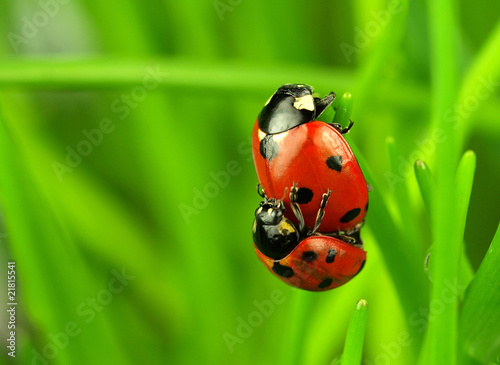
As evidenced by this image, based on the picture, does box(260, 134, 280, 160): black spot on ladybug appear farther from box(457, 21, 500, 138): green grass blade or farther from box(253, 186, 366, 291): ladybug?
box(457, 21, 500, 138): green grass blade

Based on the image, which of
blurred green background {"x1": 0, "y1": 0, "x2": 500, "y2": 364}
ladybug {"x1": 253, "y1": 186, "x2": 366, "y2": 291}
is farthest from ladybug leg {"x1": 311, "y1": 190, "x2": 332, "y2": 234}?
blurred green background {"x1": 0, "y1": 0, "x2": 500, "y2": 364}

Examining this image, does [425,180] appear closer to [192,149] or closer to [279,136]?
[279,136]

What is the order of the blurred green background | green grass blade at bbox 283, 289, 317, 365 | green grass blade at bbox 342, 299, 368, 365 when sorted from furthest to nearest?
the blurred green background → green grass blade at bbox 283, 289, 317, 365 → green grass blade at bbox 342, 299, 368, 365

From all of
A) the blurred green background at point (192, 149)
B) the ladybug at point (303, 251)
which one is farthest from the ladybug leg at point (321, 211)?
the blurred green background at point (192, 149)

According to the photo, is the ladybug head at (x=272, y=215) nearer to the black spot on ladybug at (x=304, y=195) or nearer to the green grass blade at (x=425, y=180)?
the black spot on ladybug at (x=304, y=195)

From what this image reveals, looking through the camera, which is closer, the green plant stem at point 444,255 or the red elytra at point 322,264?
the green plant stem at point 444,255

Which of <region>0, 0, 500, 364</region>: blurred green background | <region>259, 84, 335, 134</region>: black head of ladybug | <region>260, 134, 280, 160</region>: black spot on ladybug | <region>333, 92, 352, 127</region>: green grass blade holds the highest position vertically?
<region>333, 92, 352, 127</region>: green grass blade

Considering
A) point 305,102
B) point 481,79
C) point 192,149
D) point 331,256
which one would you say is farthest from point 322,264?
point 192,149
